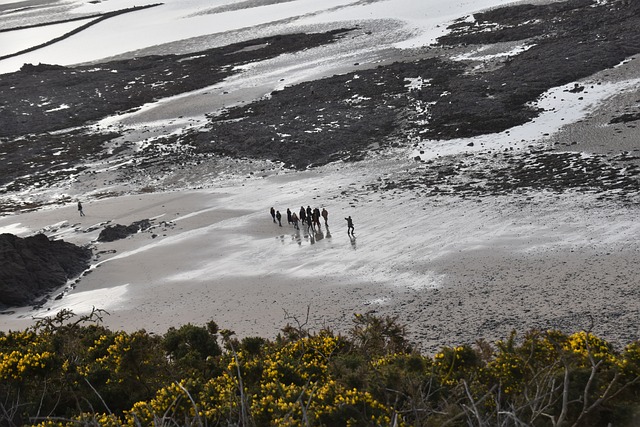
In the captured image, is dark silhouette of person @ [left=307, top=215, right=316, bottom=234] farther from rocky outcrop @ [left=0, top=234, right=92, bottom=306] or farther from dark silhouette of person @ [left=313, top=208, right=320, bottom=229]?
rocky outcrop @ [left=0, top=234, right=92, bottom=306]

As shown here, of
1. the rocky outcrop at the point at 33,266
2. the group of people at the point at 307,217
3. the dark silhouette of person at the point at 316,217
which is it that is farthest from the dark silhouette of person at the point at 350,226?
the rocky outcrop at the point at 33,266

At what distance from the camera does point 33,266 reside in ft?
81.6

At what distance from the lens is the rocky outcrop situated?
23609 millimetres

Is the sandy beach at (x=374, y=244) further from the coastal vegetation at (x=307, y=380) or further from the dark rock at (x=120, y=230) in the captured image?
the coastal vegetation at (x=307, y=380)

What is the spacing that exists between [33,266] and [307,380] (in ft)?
50.8

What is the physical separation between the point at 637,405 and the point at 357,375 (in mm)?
4014

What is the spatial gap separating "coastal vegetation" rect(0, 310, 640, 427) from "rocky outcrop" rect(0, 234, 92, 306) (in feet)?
27.9

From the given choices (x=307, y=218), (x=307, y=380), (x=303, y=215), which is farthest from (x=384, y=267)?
(x=307, y=380)

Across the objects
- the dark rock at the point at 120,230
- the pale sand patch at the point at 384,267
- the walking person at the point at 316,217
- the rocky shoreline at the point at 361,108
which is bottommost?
the pale sand patch at the point at 384,267

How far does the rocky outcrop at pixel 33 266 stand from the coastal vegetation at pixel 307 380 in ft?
27.9

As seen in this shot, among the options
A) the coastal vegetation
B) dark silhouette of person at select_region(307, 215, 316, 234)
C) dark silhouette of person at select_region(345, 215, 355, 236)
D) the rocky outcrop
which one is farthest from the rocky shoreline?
the coastal vegetation

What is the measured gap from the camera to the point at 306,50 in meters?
61.5

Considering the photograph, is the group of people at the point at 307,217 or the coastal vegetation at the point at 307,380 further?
the group of people at the point at 307,217

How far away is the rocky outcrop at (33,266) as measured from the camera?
23.6 metres
